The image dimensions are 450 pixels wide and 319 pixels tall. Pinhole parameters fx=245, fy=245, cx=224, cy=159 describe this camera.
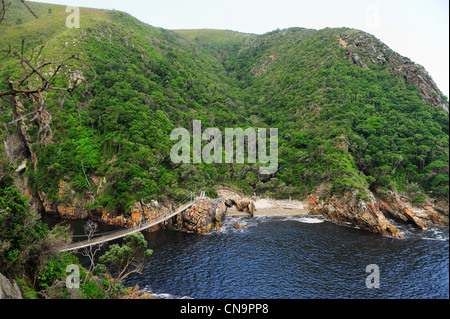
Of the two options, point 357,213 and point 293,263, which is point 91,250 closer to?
point 293,263

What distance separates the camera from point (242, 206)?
1694 inches

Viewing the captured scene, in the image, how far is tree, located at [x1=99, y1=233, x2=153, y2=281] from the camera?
18828 mm

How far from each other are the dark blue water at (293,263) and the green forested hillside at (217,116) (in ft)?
30.1

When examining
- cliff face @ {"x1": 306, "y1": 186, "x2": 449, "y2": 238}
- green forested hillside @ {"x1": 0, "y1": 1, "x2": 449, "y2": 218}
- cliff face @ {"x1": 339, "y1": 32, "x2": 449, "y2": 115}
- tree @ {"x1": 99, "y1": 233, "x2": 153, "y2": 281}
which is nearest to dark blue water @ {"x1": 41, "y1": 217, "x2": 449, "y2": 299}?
tree @ {"x1": 99, "y1": 233, "x2": 153, "y2": 281}

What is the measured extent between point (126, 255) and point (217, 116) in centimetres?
4776

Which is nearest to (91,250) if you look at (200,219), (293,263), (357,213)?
(200,219)

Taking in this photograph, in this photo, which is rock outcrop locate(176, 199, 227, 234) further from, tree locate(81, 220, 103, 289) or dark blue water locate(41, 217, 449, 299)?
tree locate(81, 220, 103, 289)

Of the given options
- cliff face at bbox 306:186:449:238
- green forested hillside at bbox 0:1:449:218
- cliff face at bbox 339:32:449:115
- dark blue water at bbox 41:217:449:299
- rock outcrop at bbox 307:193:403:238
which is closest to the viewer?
dark blue water at bbox 41:217:449:299

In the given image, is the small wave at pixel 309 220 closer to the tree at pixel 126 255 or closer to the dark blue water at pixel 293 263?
the dark blue water at pixel 293 263

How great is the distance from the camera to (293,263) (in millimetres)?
24953

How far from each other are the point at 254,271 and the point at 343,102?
167 feet

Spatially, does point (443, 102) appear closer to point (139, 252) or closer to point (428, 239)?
point (428, 239)

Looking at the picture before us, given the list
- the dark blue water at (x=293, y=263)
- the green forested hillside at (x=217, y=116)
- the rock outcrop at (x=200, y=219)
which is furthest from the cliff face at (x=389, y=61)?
the rock outcrop at (x=200, y=219)

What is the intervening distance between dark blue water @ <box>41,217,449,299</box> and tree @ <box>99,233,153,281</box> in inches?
50.9
